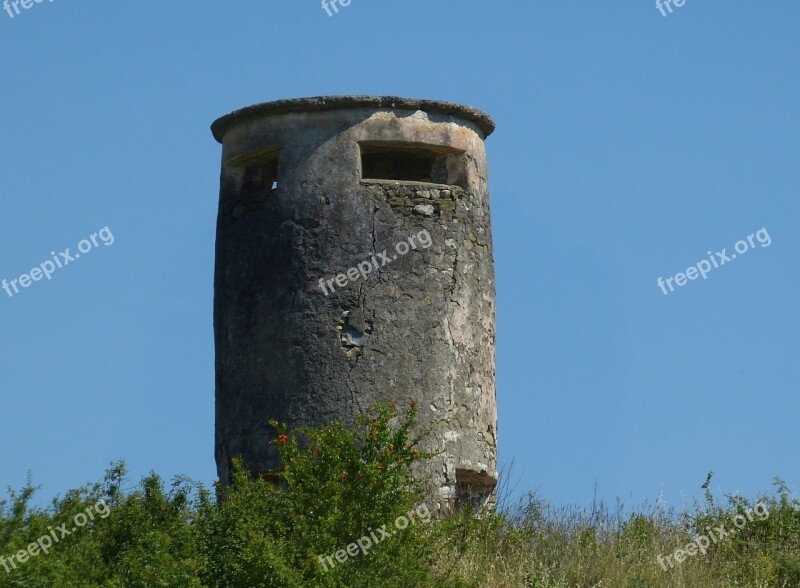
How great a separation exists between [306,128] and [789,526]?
4.63 m

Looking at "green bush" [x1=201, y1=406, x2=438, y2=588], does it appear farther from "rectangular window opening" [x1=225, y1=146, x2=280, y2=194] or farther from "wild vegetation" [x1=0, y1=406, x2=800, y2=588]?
"rectangular window opening" [x1=225, y1=146, x2=280, y2=194]

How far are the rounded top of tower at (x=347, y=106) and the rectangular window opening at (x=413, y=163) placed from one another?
275 mm

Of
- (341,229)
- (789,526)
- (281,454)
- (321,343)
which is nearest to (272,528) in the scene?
(281,454)

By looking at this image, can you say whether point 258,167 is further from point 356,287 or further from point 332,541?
point 332,541

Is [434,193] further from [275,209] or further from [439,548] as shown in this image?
[439,548]

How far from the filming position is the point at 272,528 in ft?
34.3

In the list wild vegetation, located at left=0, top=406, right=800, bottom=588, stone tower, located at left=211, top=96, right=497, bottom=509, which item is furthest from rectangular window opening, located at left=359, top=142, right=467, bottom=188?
wild vegetation, located at left=0, top=406, right=800, bottom=588

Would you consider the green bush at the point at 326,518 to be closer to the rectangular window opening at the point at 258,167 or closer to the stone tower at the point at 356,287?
the stone tower at the point at 356,287

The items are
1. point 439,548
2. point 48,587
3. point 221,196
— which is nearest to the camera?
point 48,587

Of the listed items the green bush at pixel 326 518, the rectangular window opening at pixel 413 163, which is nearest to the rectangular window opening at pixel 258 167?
the rectangular window opening at pixel 413 163

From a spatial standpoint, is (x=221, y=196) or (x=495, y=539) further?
(x=221, y=196)

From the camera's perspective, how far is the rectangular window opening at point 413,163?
12008mm

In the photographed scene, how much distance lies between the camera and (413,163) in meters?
12.8

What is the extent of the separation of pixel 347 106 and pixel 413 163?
1.09 meters
